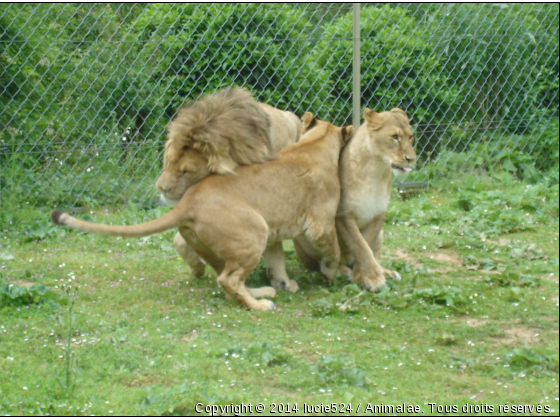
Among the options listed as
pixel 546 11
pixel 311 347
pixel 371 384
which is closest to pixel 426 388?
pixel 371 384

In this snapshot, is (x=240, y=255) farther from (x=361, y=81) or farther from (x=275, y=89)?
(x=361, y=81)

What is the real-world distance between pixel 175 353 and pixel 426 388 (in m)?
1.47

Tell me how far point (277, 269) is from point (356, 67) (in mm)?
3349

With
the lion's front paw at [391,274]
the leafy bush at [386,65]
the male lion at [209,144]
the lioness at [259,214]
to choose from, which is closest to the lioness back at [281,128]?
the lioness at [259,214]

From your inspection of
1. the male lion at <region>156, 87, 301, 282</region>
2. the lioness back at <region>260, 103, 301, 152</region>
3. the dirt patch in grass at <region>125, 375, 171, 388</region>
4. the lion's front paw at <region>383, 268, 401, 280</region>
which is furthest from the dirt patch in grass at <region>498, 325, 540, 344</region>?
the lioness back at <region>260, 103, 301, 152</region>

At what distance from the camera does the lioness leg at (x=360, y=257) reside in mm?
6090

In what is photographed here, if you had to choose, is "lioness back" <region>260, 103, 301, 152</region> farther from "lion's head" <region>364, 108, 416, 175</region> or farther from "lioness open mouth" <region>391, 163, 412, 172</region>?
"lioness open mouth" <region>391, 163, 412, 172</region>

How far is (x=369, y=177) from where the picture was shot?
246 inches

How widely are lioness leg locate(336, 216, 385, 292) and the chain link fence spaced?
251 cm

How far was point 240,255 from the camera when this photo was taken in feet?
18.1

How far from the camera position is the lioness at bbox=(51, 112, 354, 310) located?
5.46m

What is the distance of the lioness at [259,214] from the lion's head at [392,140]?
339mm

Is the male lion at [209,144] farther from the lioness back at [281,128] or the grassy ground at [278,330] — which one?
the grassy ground at [278,330]

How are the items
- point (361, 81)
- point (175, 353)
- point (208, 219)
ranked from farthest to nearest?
point (361, 81) → point (208, 219) → point (175, 353)
